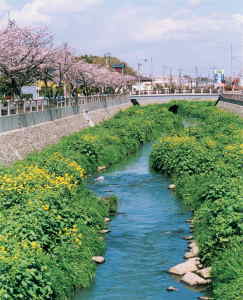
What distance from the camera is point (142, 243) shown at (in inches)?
813

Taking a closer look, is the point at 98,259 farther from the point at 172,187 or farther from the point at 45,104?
the point at 45,104

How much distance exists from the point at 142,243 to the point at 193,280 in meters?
4.24

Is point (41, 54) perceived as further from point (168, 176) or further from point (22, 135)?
point (168, 176)

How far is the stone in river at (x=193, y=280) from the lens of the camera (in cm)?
1655

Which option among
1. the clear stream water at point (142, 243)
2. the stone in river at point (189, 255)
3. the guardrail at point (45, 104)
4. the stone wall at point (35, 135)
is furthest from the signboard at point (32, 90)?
the stone in river at point (189, 255)

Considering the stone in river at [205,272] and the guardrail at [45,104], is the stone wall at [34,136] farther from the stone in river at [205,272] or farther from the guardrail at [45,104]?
the stone in river at [205,272]

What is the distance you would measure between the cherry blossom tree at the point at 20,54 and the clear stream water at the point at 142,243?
13274mm

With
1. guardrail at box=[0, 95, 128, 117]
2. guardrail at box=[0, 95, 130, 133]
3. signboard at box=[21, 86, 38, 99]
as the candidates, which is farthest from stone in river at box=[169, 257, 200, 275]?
signboard at box=[21, 86, 38, 99]

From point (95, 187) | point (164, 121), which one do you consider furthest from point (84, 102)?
point (95, 187)

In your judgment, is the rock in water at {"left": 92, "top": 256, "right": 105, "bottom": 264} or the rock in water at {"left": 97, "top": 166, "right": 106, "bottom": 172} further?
the rock in water at {"left": 97, "top": 166, "right": 106, "bottom": 172}

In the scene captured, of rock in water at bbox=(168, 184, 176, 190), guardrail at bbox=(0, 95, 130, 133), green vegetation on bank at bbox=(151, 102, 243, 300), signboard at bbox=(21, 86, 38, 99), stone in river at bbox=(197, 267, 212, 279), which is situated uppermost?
signboard at bbox=(21, 86, 38, 99)

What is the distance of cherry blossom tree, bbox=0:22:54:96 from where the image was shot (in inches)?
1625

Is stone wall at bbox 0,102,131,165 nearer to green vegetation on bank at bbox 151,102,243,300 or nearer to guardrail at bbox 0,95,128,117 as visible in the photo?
guardrail at bbox 0,95,128,117

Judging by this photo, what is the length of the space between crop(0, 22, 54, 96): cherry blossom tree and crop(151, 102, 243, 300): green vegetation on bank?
12.6m
